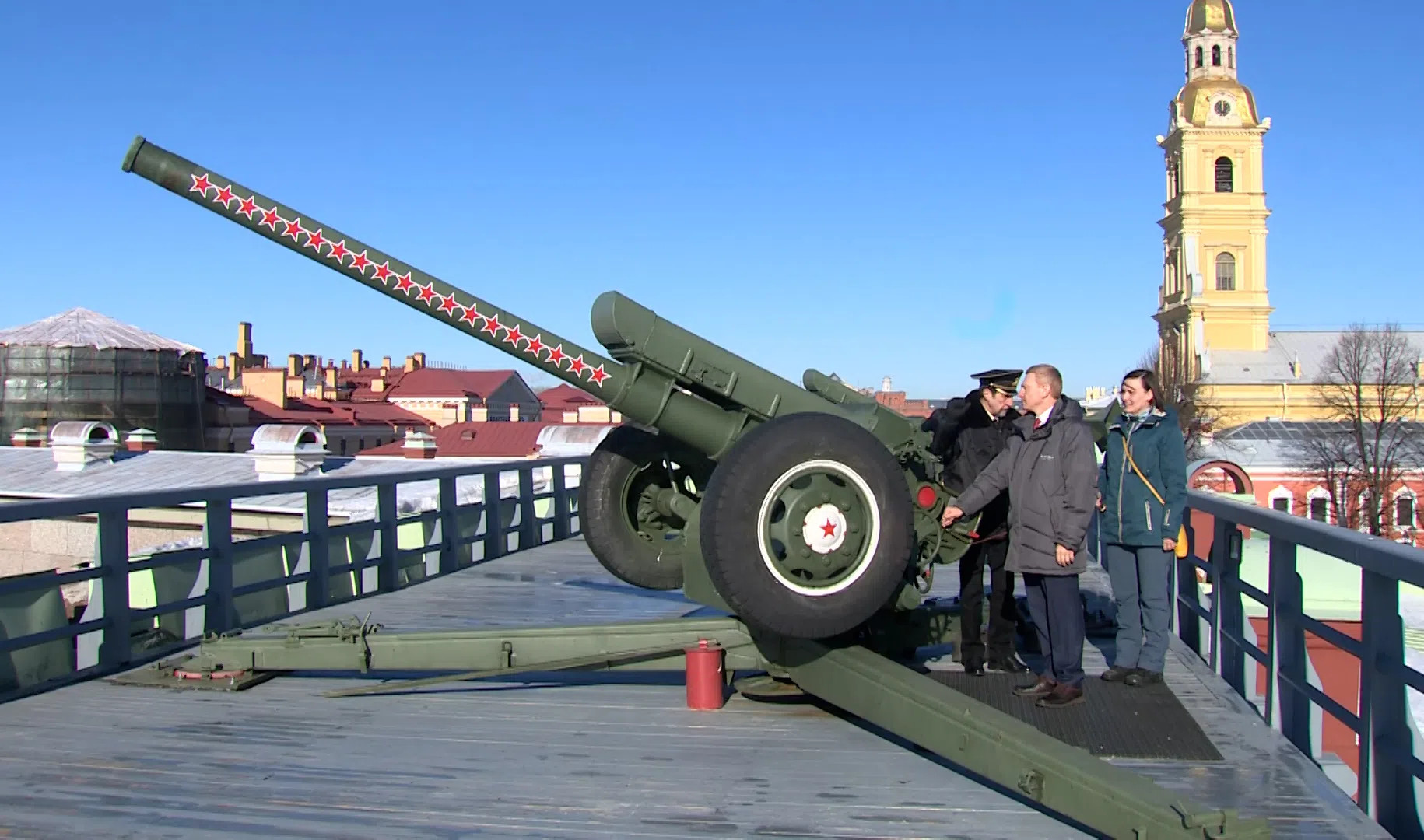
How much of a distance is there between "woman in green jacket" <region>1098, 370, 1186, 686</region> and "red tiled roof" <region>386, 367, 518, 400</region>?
8887cm

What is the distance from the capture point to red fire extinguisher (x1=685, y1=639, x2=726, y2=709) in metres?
5.80

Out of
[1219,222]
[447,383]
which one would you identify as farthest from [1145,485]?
[447,383]

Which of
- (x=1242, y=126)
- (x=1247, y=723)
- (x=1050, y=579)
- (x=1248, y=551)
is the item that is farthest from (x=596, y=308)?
(x=1242, y=126)

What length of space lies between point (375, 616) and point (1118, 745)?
5303mm

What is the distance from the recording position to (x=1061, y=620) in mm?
5336

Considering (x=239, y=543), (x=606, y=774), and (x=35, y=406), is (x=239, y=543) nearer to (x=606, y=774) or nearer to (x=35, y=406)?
(x=606, y=774)

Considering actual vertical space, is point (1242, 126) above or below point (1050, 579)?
above

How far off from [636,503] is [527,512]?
5.58m

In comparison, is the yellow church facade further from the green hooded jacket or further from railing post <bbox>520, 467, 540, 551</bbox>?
the green hooded jacket

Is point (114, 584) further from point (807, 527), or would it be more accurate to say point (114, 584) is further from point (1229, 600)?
point (1229, 600)

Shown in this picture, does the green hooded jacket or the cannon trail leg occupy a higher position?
the green hooded jacket

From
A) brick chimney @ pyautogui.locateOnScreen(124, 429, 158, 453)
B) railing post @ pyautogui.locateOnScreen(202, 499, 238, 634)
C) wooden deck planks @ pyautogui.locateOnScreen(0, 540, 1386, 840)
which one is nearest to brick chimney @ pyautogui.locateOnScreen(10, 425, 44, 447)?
brick chimney @ pyautogui.locateOnScreen(124, 429, 158, 453)

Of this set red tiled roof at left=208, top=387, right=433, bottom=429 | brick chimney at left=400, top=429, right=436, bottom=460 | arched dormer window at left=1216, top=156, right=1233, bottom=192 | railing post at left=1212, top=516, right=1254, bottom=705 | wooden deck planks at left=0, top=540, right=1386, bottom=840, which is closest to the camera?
wooden deck planks at left=0, top=540, right=1386, bottom=840

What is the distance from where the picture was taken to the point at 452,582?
33.6ft
